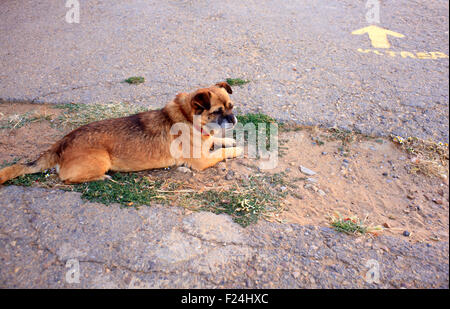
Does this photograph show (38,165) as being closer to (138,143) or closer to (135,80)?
(138,143)

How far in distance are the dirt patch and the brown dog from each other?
0.30 m

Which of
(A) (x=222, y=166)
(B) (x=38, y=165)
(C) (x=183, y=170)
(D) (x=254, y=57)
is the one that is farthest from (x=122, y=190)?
(D) (x=254, y=57)

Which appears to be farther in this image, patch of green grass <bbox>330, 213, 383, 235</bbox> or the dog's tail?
the dog's tail

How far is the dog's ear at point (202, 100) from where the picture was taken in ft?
13.9

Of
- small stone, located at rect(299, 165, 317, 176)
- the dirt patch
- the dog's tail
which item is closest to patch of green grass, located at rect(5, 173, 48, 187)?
the dog's tail

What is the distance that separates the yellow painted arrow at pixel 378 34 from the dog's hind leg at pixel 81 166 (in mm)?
6817

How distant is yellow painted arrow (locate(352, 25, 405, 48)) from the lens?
7.57 m

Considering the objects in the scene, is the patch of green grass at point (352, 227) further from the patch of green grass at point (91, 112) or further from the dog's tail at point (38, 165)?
the patch of green grass at point (91, 112)

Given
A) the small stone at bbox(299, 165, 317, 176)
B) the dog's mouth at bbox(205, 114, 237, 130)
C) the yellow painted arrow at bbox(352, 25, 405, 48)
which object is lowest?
the small stone at bbox(299, 165, 317, 176)

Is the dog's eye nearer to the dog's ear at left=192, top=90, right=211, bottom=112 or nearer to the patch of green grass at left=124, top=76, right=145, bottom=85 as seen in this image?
the dog's ear at left=192, top=90, right=211, bottom=112

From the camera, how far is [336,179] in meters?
4.50

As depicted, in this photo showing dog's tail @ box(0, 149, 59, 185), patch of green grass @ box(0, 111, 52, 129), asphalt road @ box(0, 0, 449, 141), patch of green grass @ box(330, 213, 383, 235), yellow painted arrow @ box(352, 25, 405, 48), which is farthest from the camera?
yellow painted arrow @ box(352, 25, 405, 48)

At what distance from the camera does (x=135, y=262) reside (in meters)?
3.18

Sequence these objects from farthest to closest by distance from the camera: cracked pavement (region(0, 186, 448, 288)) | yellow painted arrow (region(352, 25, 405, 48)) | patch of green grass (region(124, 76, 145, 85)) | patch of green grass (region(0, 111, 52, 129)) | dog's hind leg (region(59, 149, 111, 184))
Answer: yellow painted arrow (region(352, 25, 405, 48)), patch of green grass (region(124, 76, 145, 85)), patch of green grass (region(0, 111, 52, 129)), dog's hind leg (region(59, 149, 111, 184)), cracked pavement (region(0, 186, 448, 288))
